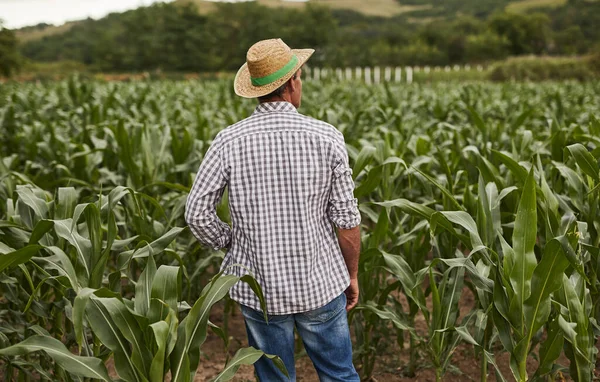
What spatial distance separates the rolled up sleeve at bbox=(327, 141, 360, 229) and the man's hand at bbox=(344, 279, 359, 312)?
289 mm

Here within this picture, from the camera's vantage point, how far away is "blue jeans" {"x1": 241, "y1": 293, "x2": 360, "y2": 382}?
2.17 meters

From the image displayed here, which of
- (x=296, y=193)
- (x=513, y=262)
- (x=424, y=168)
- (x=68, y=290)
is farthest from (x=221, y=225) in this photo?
(x=424, y=168)

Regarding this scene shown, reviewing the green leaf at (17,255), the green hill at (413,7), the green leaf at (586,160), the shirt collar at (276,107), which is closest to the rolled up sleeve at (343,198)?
the shirt collar at (276,107)

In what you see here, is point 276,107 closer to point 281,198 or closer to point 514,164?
point 281,198

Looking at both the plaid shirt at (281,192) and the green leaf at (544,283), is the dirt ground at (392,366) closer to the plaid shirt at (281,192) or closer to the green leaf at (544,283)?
the green leaf at (544,283)

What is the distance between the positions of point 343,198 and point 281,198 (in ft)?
0.76

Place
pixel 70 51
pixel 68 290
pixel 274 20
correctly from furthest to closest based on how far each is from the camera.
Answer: pixel 70 51 < pixel 274 20 < pixel 68 290

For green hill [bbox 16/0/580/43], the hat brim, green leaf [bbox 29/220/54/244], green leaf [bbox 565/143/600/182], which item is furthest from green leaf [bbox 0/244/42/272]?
green hill [bbox 16/0/580/43]

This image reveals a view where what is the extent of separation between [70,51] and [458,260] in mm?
94494

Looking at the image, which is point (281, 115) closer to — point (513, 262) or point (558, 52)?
point (513, 262)

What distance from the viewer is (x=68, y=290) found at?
2.60 m

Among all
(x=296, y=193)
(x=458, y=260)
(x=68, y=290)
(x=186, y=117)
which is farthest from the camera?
(x=186, y=117)

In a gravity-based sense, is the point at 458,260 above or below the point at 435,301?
above

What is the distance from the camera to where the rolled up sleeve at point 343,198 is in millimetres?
2082
